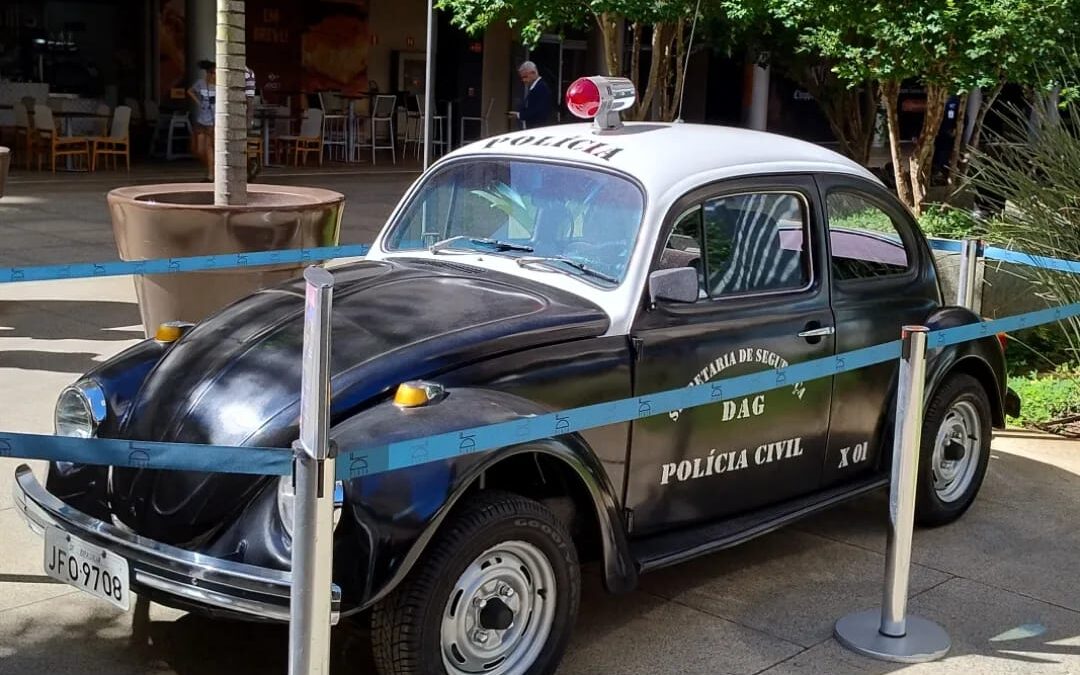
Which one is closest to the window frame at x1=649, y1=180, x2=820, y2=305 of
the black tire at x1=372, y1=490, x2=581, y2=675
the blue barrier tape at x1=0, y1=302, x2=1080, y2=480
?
the blue barrier tape at x1=0, y1=302, x2=1080, y2=480

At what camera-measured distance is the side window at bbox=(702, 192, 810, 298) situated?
4812 mm

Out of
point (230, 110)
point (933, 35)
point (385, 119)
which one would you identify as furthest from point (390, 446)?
point (385, 119)

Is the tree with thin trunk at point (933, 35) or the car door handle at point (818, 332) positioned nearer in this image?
the car door handle at point (818, 332)

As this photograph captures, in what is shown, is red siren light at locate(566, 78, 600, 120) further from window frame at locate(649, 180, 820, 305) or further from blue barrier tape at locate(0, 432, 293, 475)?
blue barrier tape at locate(0, 432, 293, 475)

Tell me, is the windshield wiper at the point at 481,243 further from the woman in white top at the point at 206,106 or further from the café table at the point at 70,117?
the café table at the point at 70,117

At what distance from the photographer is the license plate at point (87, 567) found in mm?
3578

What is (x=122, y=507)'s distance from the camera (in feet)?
13.0

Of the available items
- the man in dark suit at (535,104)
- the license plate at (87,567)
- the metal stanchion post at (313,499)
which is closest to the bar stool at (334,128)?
the man in dark suit at (535,104)

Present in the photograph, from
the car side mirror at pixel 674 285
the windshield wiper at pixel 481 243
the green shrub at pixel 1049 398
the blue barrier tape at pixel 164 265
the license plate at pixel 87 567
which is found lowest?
the green shrub at pixel 1049 398

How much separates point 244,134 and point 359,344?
481cm

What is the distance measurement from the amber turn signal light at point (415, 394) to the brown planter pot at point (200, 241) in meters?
3.88

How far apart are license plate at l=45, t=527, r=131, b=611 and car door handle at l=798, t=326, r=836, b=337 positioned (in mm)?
2714

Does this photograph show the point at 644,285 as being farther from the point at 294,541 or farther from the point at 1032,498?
the point at 1032,498

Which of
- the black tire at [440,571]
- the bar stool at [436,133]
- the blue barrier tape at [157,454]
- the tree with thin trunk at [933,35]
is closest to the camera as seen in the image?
the blue barrier tape at [157,454]
